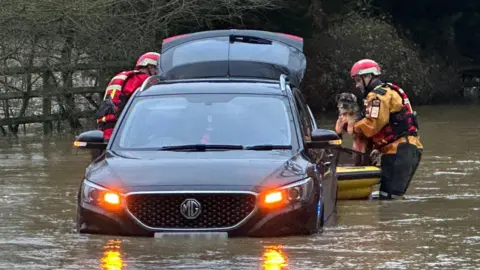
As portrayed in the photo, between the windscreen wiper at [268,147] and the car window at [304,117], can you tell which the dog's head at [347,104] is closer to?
the car window at [304,117]

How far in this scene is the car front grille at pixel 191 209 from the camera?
7738 mm

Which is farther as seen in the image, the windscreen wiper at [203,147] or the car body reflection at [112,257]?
the windscreen wiper at [203,147]

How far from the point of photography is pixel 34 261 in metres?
7.76

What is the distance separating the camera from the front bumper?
7.79 m

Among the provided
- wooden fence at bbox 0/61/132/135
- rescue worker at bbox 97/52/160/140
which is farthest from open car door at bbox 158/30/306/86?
wooden fence at bbox 0/61/132/135

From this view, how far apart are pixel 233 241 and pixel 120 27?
54.0ft

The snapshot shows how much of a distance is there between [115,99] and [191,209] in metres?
4.17

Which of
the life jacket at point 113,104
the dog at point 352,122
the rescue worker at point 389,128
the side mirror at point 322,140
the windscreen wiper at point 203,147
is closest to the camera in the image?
the windscreen wiper at point 203,147

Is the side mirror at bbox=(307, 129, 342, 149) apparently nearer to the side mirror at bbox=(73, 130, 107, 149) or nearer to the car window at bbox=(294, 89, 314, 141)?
the car window at bbox=(294, 89, 314, 141)

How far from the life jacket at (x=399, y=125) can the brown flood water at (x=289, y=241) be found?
0.71 meters

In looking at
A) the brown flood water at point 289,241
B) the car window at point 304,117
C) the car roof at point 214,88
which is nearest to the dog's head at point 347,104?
the brown flood water at point 289,241

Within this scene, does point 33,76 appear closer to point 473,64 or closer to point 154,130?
point 154,130

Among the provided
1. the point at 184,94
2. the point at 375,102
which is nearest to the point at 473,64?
the point at 375,102

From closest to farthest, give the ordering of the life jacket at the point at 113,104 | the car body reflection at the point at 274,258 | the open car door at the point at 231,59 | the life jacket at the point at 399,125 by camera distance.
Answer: the car body reflection at the point at 274,258, the life jacket at the point at 113,104, the life jacket at the point at 399,125, the open car door at the point at 231,59
